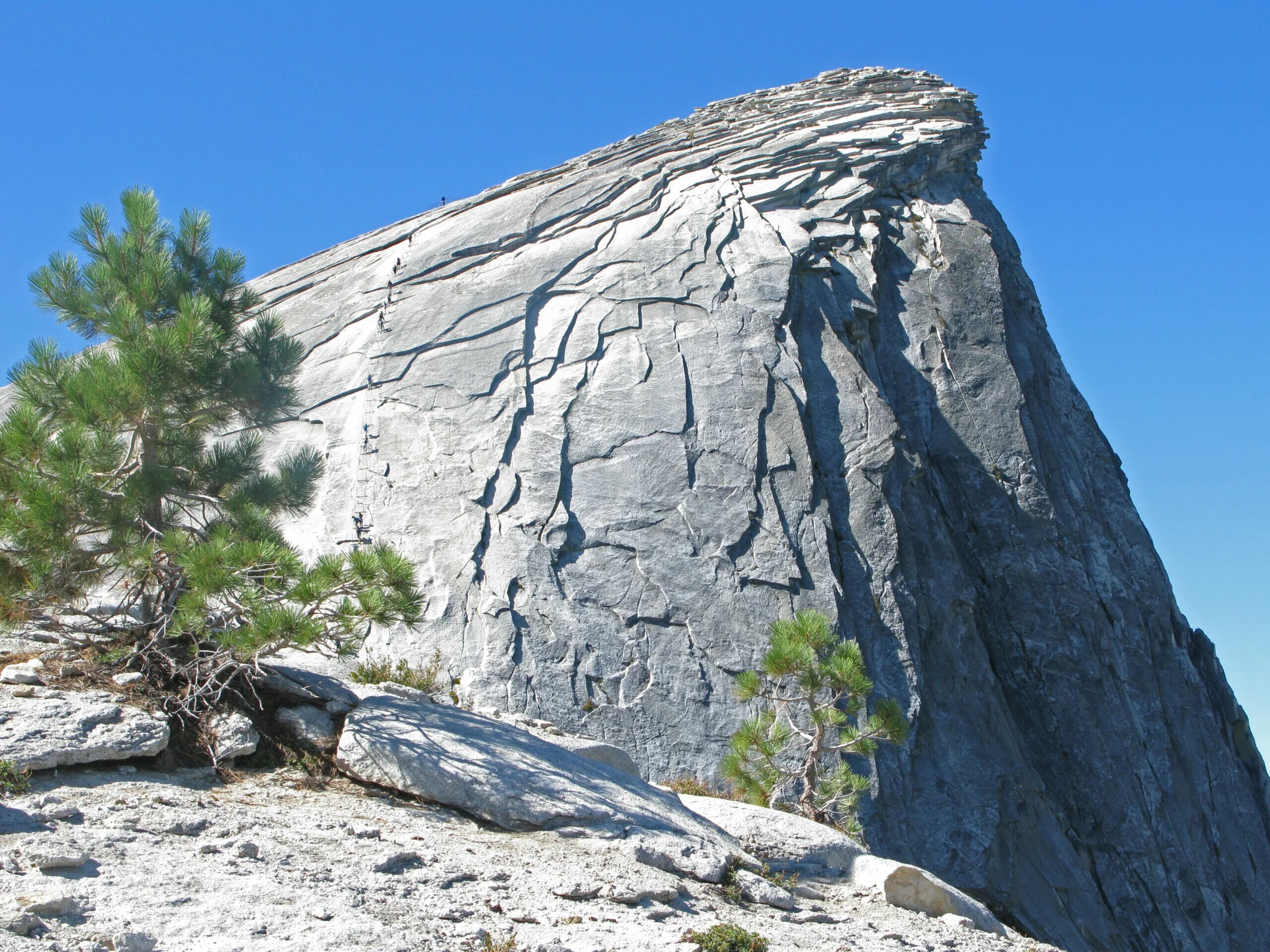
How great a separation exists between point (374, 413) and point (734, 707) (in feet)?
23.0

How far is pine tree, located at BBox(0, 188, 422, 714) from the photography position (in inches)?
302

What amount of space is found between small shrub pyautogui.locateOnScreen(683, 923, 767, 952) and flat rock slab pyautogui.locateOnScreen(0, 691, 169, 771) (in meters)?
3.71

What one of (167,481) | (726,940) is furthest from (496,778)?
(167,481)

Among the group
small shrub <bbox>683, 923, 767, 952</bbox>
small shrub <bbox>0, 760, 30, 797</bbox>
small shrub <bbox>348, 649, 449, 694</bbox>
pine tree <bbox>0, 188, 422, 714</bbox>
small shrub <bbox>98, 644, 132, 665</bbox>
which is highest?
pine tree <bbox>0, 188, 422, 714</bbox>

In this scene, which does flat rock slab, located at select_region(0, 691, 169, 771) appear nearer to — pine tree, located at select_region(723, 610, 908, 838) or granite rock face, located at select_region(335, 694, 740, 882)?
granite rock face, located at select_region(335, 694, 740, 882)

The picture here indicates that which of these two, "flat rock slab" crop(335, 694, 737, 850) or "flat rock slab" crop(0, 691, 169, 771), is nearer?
"flat rock slab" crop(0, 691, 169, 771)

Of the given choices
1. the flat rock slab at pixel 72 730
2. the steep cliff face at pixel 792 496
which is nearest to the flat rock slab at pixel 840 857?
the flat rock slab at pixel 72 730

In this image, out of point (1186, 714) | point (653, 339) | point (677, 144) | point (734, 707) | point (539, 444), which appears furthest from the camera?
point (677, 144)

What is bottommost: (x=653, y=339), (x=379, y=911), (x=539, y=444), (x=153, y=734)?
(x=379, y=911)

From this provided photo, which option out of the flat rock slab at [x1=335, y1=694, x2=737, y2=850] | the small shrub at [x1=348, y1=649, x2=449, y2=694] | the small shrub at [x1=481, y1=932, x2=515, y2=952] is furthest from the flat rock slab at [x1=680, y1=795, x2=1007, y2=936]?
the small shrub at [x1=481, y1=932, x2=515, y2=952]

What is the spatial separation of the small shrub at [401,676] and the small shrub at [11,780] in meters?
3.42

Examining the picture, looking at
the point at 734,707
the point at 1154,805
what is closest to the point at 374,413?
the point at 734,707

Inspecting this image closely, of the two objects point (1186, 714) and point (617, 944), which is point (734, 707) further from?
point (1186, 714)

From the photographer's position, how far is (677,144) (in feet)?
71.3
